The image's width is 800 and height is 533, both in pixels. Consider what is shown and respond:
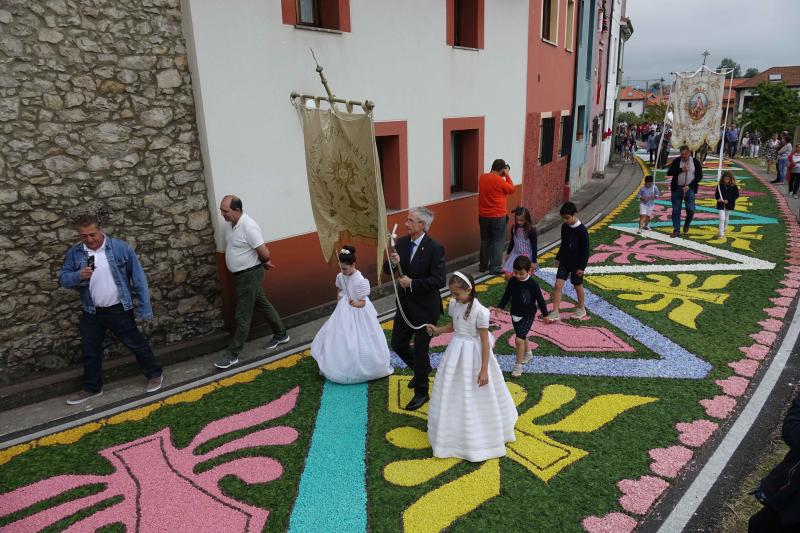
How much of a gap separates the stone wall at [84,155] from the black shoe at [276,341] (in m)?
1.23

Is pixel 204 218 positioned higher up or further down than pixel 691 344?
higher up

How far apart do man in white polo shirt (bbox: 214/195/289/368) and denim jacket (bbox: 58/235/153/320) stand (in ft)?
3.25

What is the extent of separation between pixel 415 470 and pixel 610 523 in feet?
4.84

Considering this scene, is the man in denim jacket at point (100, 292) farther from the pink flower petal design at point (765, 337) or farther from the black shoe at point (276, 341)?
the pink flower petal design at point (765, 337)

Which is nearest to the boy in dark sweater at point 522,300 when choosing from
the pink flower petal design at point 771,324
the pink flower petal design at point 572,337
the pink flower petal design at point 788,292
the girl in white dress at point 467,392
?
the pink flower petal design at point 572,337

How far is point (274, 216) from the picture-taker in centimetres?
707

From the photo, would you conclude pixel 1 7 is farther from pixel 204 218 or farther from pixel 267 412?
pixel 267 412

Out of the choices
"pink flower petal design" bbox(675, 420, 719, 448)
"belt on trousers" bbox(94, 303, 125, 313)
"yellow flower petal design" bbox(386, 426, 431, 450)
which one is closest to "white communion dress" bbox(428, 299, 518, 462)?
"yellow flower petal design" bbox(386, 426, 431, 450)

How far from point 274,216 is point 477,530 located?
15.4 ft

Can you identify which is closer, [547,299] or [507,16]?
[547,299]

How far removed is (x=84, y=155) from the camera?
5.59 m

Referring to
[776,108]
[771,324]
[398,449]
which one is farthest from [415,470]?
[776,108]

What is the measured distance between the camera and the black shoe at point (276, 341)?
22.4 feet

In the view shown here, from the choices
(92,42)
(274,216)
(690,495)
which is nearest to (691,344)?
(690,495)
